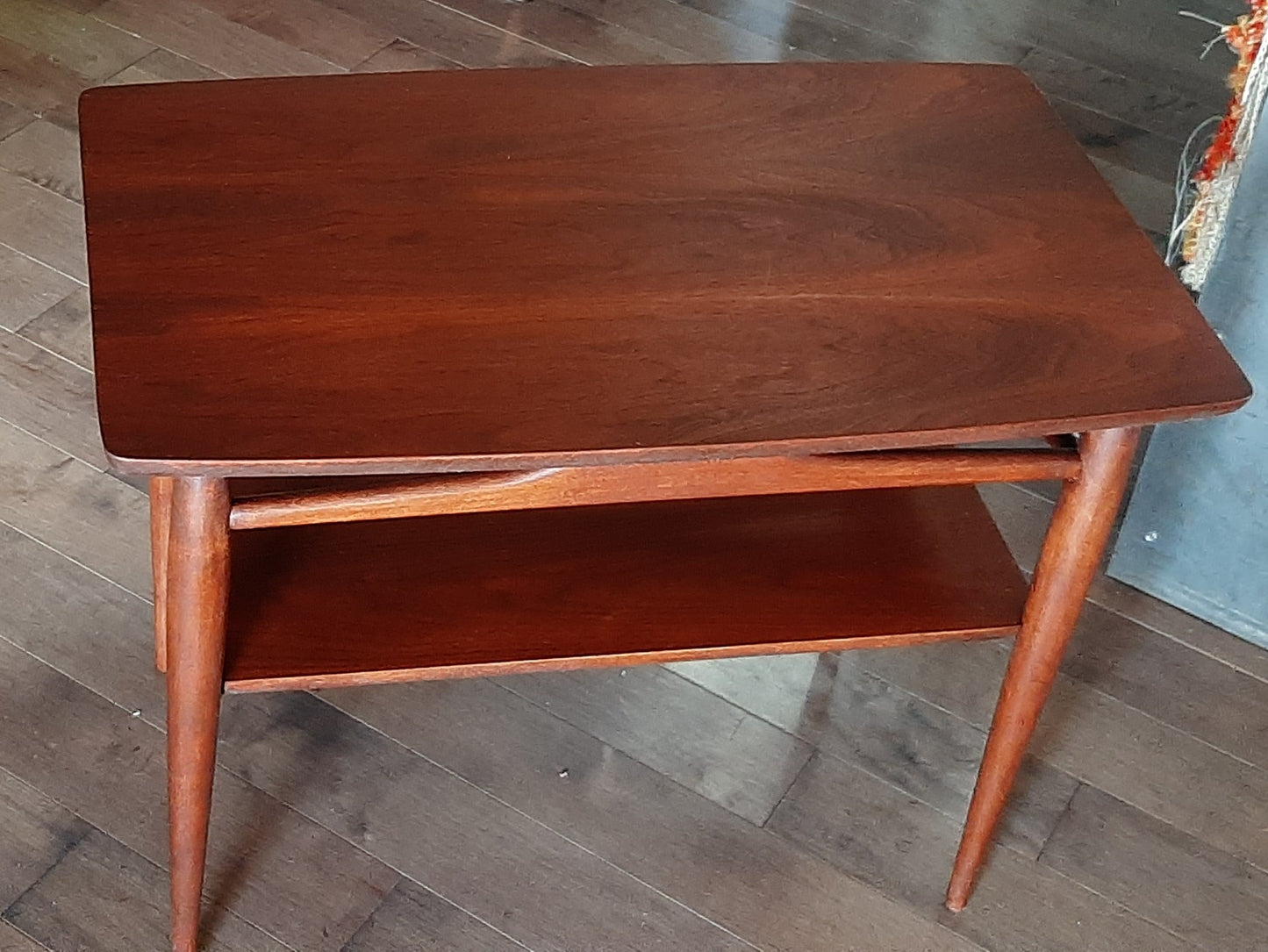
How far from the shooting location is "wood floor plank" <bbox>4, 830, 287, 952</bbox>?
47.4 inches

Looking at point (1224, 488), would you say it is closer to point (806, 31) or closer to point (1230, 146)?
point (1230, 146)

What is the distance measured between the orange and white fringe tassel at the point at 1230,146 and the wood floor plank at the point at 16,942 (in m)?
1.11

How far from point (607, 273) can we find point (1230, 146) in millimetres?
619

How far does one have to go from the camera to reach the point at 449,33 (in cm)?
230

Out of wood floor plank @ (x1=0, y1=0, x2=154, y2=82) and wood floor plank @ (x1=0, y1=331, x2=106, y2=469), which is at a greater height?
wood floor plank @ (x1=0, y1=0, x2=154, y2=82)

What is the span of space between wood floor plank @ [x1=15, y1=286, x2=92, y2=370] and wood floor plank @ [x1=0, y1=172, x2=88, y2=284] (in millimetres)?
31

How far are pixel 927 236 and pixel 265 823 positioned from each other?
71 cm

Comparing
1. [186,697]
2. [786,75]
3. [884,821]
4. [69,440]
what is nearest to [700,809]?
[884,821]

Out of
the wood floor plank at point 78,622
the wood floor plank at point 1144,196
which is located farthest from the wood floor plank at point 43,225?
the wood floor plank at point 1144,196

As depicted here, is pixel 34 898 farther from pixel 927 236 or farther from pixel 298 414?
pixel 927 236

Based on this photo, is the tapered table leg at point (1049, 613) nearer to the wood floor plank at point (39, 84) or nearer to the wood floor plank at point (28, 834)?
the wood floor plank at point (28, 834)

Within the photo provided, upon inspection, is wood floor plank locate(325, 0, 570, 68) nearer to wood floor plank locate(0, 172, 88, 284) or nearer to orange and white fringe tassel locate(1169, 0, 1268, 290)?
wood floor plank locate(0, 172, 88, 284)

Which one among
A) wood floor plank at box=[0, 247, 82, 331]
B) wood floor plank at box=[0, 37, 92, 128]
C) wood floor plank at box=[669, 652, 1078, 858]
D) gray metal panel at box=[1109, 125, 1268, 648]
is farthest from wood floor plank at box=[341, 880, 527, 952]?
wood floor plank at box=[0, 37, 92, 128]

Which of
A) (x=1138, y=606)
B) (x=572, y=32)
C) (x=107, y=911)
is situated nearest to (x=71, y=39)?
(x=572, y=32)
